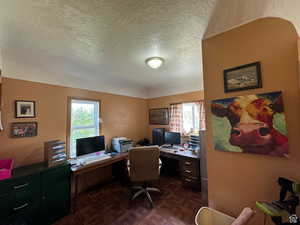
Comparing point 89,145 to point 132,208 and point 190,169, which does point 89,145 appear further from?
point 190,169

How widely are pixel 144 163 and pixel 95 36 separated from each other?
1966 mm

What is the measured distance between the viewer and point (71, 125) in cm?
252

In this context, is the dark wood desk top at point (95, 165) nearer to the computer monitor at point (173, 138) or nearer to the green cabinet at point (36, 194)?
the green cabinet at point (36, 194)

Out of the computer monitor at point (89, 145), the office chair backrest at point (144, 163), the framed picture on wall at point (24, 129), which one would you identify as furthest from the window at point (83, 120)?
the office chair backrest at point (144, 163)

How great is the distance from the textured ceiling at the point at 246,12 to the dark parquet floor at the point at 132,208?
2.41 meters

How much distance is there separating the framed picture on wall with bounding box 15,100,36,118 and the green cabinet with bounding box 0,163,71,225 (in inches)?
31.4

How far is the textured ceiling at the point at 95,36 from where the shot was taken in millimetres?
1051

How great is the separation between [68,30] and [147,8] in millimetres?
886

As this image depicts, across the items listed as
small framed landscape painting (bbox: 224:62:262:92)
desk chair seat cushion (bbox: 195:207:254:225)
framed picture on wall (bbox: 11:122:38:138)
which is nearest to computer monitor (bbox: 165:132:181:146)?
desk chair seat cushion (bbox: 195:207:254:225)

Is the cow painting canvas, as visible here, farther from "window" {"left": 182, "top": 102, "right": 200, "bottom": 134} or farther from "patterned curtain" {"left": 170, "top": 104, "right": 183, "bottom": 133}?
"patterned curtain" {"left": 170, "top": 104, "right": 183, "bottom": 133}

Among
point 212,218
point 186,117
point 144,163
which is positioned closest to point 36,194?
point 144,163

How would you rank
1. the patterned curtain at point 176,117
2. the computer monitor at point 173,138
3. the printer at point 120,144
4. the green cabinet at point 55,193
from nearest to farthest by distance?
the green cabinet at point 55,193 → the printer at point 120,144 → the computer monitor at point 173,138 → the patterned curtain at point 176,117

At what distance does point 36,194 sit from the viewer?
5.40ft

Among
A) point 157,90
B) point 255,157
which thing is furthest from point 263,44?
point 157,90
